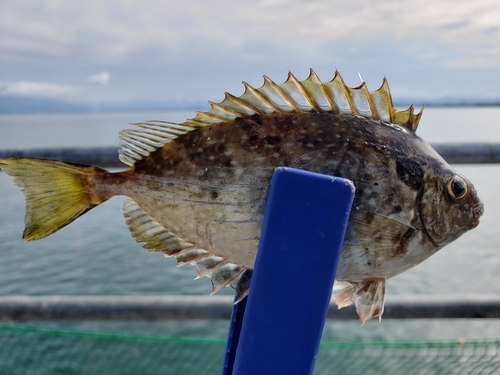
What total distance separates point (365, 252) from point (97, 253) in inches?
346

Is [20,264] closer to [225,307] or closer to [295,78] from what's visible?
[225,307]

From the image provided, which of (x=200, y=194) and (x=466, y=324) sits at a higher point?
(x=200, y=194)

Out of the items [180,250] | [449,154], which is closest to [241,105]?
[180,250]

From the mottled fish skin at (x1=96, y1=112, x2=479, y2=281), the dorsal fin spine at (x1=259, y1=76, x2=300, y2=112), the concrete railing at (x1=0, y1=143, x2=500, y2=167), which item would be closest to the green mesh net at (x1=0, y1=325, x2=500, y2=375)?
the concrete railing at (x1=0, y1=143, x2=500, y2=167)

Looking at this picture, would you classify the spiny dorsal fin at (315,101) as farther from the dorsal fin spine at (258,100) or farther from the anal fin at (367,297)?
the anal fin at (367,297)

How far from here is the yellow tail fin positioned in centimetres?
78

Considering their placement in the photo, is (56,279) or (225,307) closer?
(225,307)

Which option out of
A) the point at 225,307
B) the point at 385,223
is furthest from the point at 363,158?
the point at 225,307

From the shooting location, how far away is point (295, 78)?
29.7 inches

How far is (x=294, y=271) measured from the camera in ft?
2.08

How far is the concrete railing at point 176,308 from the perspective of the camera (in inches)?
68.7

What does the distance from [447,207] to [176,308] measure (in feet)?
4.21

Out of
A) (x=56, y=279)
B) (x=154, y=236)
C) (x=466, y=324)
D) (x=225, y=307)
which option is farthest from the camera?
(x=56, y=279)

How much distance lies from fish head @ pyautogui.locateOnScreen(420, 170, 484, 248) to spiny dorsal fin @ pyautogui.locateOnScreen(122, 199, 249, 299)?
32 cm
